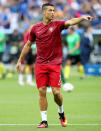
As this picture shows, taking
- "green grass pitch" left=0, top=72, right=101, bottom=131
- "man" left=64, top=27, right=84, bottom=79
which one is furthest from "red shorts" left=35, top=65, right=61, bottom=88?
"man" left=64, top=27, right=84, bottom=79

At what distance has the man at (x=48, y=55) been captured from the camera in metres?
9.23

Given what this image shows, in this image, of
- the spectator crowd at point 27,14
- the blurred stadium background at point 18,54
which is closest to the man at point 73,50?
the blurred stadium background at point 18,54

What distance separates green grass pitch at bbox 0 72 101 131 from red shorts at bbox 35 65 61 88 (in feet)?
2.75

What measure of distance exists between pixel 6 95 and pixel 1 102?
77.3 inches

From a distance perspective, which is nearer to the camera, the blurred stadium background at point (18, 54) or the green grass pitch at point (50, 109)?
the green grass pitch at point (50, 109)

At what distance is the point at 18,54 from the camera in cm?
2314

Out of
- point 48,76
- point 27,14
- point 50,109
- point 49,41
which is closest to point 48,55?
point 49,41

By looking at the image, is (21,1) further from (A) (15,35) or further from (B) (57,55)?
(B) (57,55)

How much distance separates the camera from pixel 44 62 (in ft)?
30.8

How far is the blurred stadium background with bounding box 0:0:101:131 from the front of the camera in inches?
445

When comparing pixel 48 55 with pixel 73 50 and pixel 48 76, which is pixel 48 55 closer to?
pixel 48 76

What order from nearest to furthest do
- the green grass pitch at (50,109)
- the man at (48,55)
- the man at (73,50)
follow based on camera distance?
the man at (48,55)
the green grass pitch at (50,109)
the man at (73,50)

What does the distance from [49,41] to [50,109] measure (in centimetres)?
341

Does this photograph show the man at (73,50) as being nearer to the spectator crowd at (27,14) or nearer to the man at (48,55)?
the spectator crowd at (27,14)
